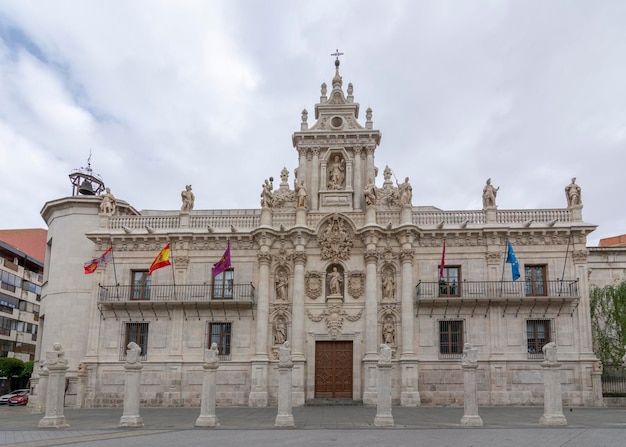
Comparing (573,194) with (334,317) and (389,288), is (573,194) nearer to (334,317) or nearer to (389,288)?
(389,288)

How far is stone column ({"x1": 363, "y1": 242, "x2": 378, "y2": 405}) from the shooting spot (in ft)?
96.9

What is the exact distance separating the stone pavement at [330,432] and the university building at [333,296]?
21.7 ft

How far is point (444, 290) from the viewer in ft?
103

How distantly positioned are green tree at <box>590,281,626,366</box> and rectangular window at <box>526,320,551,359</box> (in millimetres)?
3905

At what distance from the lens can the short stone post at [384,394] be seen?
18.9m

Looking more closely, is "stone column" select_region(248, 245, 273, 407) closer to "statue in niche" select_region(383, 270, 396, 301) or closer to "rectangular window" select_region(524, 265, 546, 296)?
"statue in niche" select_region(383, 270, 396, 301)

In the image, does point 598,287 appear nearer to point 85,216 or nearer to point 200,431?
point 200,431

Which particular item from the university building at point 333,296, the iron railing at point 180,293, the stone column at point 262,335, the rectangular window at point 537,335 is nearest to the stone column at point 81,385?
the university building at point 333,296

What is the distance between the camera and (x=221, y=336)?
31.6 m

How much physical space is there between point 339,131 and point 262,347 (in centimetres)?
1275

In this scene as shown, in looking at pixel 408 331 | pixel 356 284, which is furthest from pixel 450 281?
pixel 356 284

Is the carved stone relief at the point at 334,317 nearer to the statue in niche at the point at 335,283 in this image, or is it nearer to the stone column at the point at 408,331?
the statue in niche at the point at 335,283

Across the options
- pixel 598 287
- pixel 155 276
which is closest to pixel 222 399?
pixel 155 276

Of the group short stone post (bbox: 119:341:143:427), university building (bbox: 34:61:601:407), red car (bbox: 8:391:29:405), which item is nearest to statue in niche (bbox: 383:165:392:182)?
university building (bbox: 34:61:601:407)
